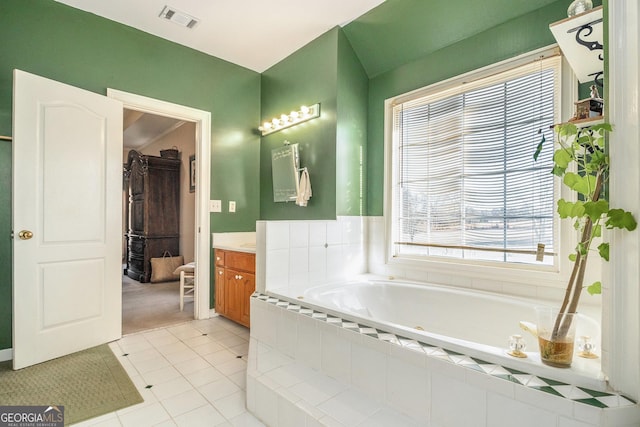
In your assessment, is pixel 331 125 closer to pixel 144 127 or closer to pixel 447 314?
pixel 447 314

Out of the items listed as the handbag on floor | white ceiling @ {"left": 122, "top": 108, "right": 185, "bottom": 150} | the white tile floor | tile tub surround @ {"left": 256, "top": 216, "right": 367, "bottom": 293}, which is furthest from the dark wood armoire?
tile tub surround @ {"left": 256, "top": 216, "right": 367, "bottom": 293}

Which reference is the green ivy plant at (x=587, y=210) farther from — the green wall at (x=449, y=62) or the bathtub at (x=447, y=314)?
the green wall at (x=449, y=62)

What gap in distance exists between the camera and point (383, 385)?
4.24 ft

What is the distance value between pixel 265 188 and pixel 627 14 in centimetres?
299

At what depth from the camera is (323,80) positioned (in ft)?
9.29

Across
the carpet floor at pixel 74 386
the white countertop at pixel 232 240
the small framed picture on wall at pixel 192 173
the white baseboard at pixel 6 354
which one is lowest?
the carpet floor at pixel 74 386

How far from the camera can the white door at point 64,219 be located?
209 centimetres

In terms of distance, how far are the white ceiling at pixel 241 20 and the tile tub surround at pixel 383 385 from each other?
2.26 meters

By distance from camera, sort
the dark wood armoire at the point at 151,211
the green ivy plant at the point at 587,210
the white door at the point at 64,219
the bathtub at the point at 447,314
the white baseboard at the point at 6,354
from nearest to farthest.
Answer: the green ivy plant at the point at 587,210, the bathtub at the point at 447,314, the white door at the point at 64,219, the white baseboard at the point at 6,354, the dark wood armoire at the point at 151,211

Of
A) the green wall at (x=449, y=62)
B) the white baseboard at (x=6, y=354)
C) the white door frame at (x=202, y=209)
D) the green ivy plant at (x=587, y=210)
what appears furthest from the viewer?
the white door frame at (x=202, y=209)

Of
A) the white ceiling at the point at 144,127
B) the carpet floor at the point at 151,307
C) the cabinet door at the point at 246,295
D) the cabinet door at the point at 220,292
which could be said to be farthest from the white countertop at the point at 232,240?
the white ceiling at the point at 144,127

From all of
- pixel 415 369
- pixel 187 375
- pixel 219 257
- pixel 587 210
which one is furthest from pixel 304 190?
pixel 587 210

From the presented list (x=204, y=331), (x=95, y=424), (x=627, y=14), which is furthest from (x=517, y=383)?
(x=204, y=331)

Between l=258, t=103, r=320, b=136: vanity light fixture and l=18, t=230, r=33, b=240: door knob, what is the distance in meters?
2.14
